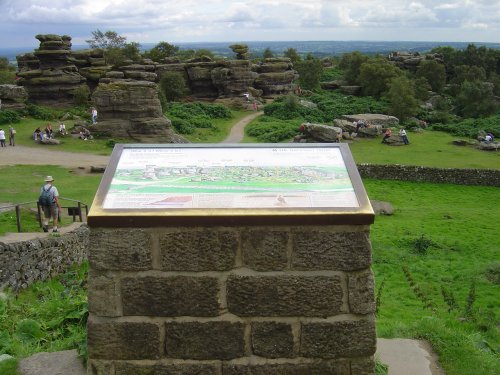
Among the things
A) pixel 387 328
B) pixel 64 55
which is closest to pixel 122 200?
pixel 387 328

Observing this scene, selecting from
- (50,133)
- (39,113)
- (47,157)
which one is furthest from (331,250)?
(39,113)

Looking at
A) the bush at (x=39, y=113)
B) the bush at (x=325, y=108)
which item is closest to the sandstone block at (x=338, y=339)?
the bush at (x=39, y=113)

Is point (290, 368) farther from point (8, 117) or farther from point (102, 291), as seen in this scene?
point (8, 117)

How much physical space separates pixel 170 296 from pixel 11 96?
3223 cm

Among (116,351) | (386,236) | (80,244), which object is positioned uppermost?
(116,351)

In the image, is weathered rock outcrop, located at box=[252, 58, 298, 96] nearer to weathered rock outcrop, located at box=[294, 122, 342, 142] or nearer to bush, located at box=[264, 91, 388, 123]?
bush, located at box=[264, 91, 388, 123]

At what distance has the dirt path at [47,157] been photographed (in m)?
22.4

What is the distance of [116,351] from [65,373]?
3.42 ft

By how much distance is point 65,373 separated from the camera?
425cm

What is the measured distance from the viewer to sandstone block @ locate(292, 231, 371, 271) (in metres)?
3.36

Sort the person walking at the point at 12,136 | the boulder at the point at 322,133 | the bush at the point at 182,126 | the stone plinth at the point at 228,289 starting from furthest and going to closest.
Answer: the bush at the point at 182,126, the boulder at the point at 322,133, the person walking at the point at 12,136, the stone plinth at the point at 228,289

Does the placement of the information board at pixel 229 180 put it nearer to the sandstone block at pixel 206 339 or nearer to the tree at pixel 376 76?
the sandstone block at pixel 206 339

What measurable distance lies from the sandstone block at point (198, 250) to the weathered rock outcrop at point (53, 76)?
3519 centimetres

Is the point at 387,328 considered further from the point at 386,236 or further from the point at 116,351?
the point at 386,236
